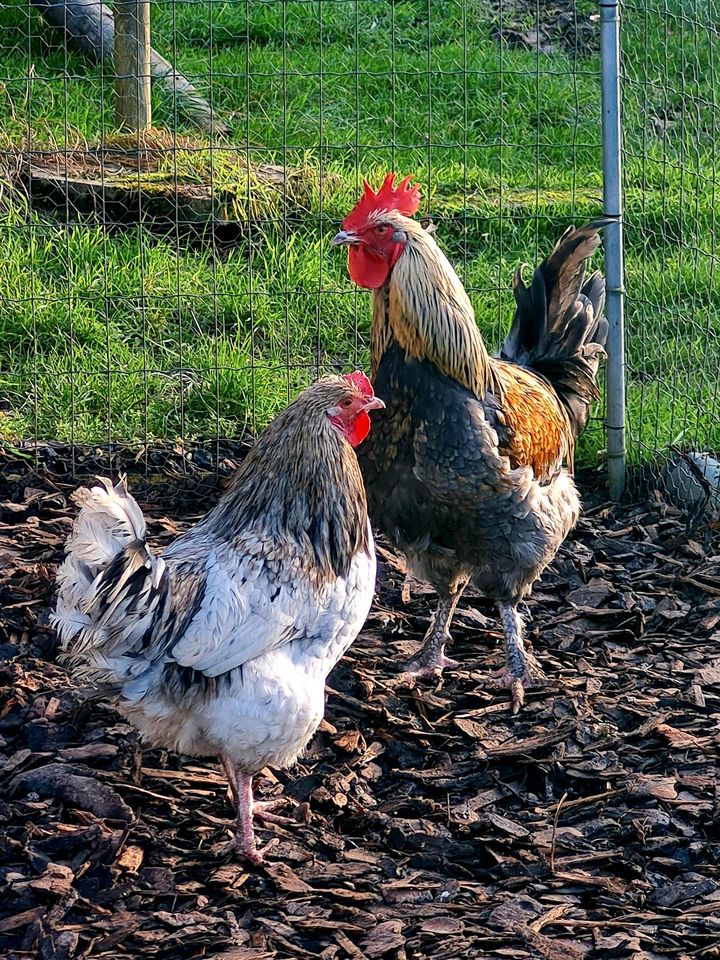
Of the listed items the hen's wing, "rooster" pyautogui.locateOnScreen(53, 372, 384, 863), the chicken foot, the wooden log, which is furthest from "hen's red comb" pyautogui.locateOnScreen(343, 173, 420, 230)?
the wooden log

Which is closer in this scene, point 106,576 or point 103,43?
point 106,576

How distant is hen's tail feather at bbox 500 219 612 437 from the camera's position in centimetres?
547

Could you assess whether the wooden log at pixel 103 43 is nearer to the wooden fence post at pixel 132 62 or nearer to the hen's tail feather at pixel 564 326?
the wooden fence post at pixel 132 62

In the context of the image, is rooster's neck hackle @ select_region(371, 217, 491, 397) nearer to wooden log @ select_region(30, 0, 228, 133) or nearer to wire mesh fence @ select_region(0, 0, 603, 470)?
wire mesh fence @ select_region(0, 0, 603, 470)

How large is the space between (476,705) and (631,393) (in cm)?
295

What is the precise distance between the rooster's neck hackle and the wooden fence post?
2.75 meters

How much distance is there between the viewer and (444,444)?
4.65m

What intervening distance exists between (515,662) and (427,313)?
1.50 m

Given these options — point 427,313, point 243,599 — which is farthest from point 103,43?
point 243,599

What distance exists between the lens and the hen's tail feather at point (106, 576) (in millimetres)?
3484

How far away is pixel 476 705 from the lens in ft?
15.9

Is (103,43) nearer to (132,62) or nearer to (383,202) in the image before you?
(132,62)

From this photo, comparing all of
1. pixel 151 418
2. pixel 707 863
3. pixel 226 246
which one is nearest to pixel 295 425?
pixel 707 863

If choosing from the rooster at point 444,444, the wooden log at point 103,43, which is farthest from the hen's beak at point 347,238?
the wooden log at point 103,43
